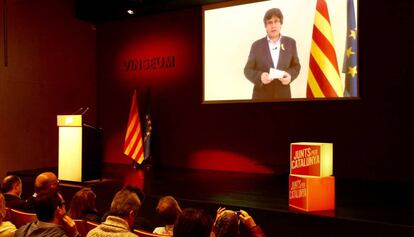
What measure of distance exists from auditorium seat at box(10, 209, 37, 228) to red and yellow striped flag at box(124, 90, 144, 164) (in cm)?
402

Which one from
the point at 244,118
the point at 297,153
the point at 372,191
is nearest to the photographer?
the point at 297,153

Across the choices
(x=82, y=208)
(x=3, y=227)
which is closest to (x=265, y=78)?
(x=82, y=208)

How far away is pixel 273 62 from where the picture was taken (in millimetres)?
6566

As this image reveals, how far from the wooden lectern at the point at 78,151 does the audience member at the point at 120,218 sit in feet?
10.8

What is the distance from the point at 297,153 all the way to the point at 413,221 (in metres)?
1.05

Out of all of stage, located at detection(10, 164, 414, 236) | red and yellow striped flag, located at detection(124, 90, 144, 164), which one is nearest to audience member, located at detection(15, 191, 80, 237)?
stage, located at detection(10, 164, 414, 236)

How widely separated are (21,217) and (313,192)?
2223 millimetres

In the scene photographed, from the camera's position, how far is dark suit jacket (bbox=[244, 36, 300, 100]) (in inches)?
252

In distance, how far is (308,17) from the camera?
6.27 m

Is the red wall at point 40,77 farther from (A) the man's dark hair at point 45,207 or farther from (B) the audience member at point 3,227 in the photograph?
(A) the man's dark hair at point 45,207

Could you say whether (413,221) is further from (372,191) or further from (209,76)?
(209,76)

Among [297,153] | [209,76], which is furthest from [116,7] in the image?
[297,153]

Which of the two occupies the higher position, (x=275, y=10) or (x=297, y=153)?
(x=275, y=10)

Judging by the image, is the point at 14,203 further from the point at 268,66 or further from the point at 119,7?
the point at 119,7
